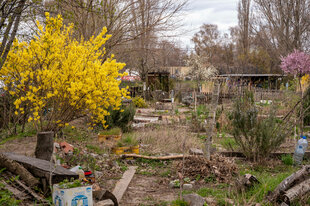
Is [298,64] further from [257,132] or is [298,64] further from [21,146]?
[21,146]

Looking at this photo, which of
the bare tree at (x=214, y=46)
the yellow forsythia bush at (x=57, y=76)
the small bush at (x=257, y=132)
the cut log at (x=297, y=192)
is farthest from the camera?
the bare tree at (x=214, y=46)

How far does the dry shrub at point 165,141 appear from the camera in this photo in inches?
288

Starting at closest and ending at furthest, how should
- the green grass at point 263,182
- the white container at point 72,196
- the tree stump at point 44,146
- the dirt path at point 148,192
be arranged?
the white container at point 72,196 < the green grass at point 263,182 < the dirt path at point 148,192 < the tree stump at point 44,146

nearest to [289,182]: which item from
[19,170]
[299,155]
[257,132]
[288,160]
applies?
[257,132]

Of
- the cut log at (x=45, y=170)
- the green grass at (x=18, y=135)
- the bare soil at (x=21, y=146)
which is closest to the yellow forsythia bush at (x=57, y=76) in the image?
the bare soil at (x=21, y=146)

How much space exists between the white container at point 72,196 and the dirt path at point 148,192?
2.87 ft

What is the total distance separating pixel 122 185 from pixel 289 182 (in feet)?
7.87

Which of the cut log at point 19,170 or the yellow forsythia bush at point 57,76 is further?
the yellow forsythia bush at point 57,76

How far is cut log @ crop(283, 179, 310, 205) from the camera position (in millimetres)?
3703

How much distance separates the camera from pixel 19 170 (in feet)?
13.3

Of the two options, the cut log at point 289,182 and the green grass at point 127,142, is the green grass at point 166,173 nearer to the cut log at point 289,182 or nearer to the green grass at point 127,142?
the green grass at point 127,142

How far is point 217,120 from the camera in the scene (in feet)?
33.7

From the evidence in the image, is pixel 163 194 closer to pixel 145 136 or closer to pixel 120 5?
pixel 145 136

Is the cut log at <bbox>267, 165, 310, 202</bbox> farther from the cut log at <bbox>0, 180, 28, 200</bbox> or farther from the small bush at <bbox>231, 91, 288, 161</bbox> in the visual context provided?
the cut log at <bbox>0, 180, 28, 200</bbox>
